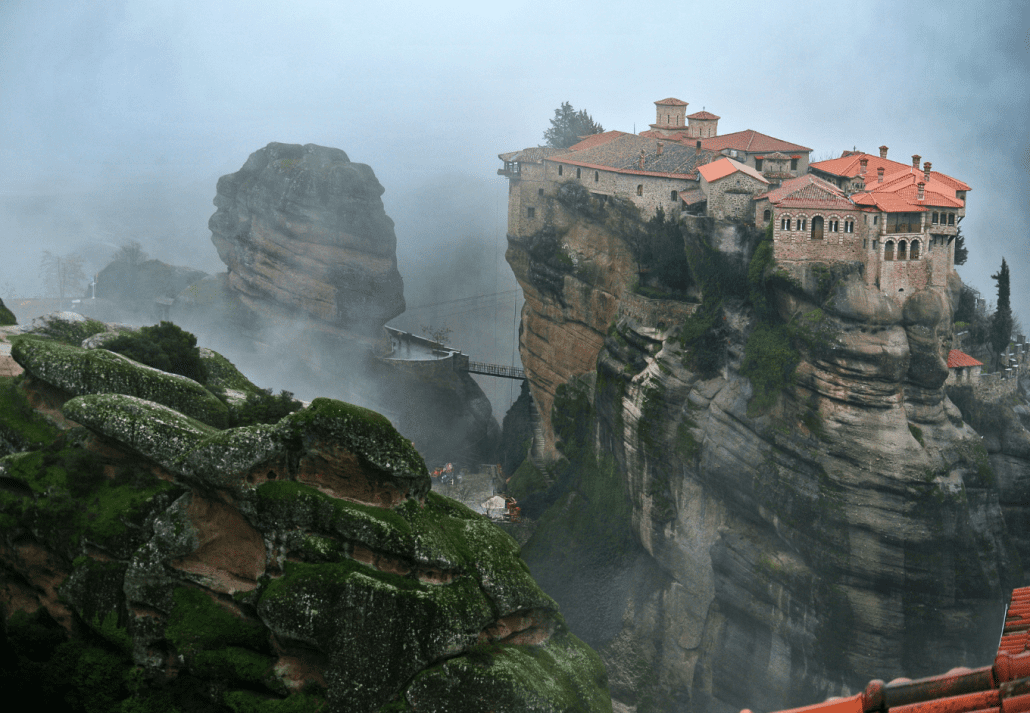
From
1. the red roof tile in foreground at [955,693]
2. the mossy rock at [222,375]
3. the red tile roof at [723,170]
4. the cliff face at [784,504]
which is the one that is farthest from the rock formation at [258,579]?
the red tile roof at [723,170]

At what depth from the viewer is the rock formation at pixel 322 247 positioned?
170 feet

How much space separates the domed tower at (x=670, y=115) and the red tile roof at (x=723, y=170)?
11313mm

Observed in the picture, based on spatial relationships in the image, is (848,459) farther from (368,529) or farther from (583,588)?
(368,529)

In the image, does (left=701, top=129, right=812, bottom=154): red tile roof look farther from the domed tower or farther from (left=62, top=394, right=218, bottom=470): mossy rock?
(left=62, top=394, right=218, bottom=470): mossy rock

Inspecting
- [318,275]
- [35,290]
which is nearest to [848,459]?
[318,275]

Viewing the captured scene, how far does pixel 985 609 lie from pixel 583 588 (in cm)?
1378

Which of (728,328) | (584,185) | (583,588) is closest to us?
(728,328)

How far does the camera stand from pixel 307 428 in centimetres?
1320

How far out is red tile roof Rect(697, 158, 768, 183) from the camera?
30922mm

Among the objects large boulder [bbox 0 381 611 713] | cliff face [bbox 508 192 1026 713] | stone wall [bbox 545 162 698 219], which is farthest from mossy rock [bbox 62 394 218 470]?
stone wall [bbox 545 162 698 219]

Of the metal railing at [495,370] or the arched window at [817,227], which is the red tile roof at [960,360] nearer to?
the arched window at [817,227]

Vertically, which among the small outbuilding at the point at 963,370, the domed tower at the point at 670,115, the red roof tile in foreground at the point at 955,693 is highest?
the domed tower at the point at 670,115

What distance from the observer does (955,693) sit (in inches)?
240

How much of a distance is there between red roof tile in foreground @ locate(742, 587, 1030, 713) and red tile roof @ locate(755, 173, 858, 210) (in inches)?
894
